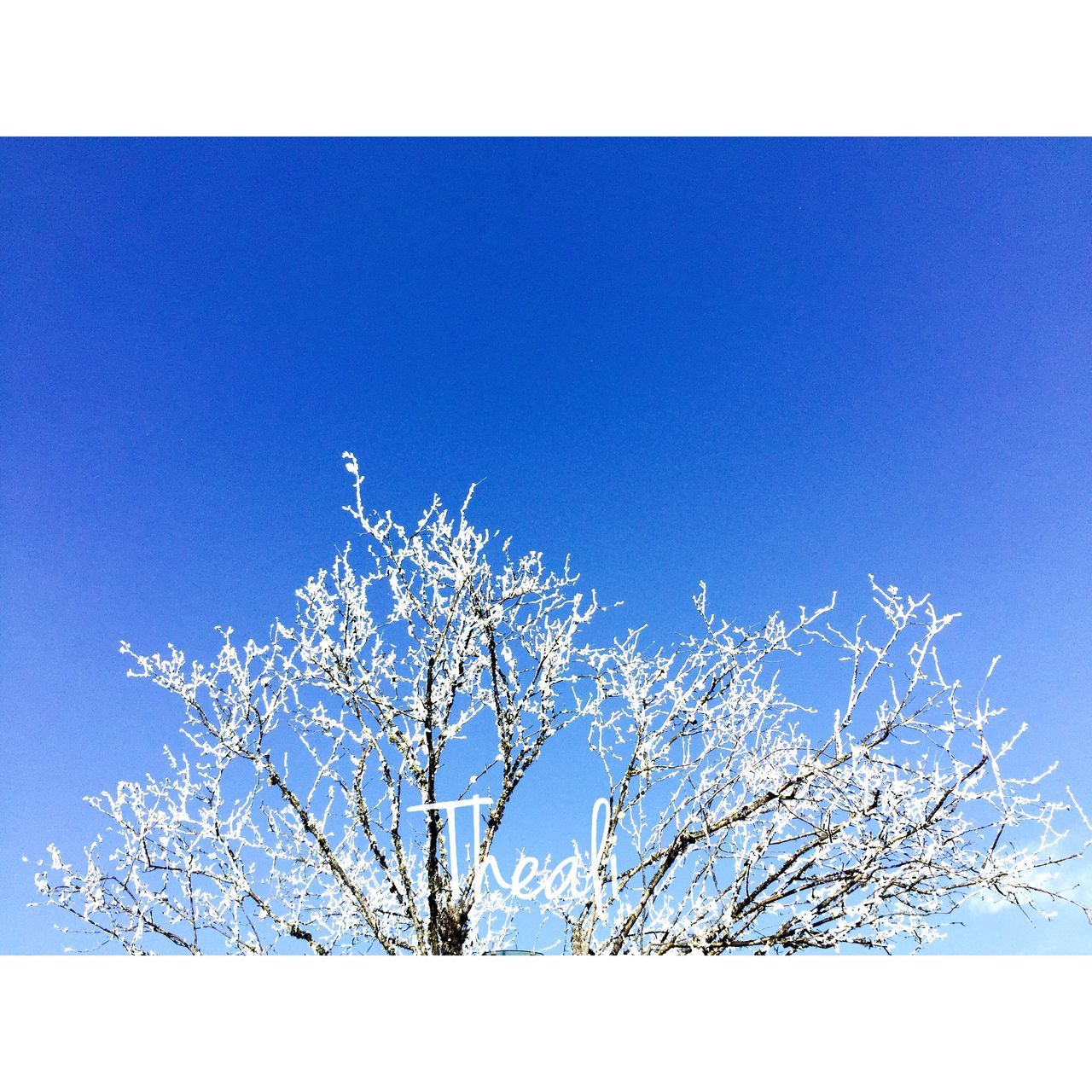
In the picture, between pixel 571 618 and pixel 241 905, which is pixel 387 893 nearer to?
pixel 241 905

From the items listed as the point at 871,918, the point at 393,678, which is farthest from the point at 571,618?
the point at 871,918

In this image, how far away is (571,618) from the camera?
329 cm

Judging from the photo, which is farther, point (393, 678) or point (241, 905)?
point (393, 678)
